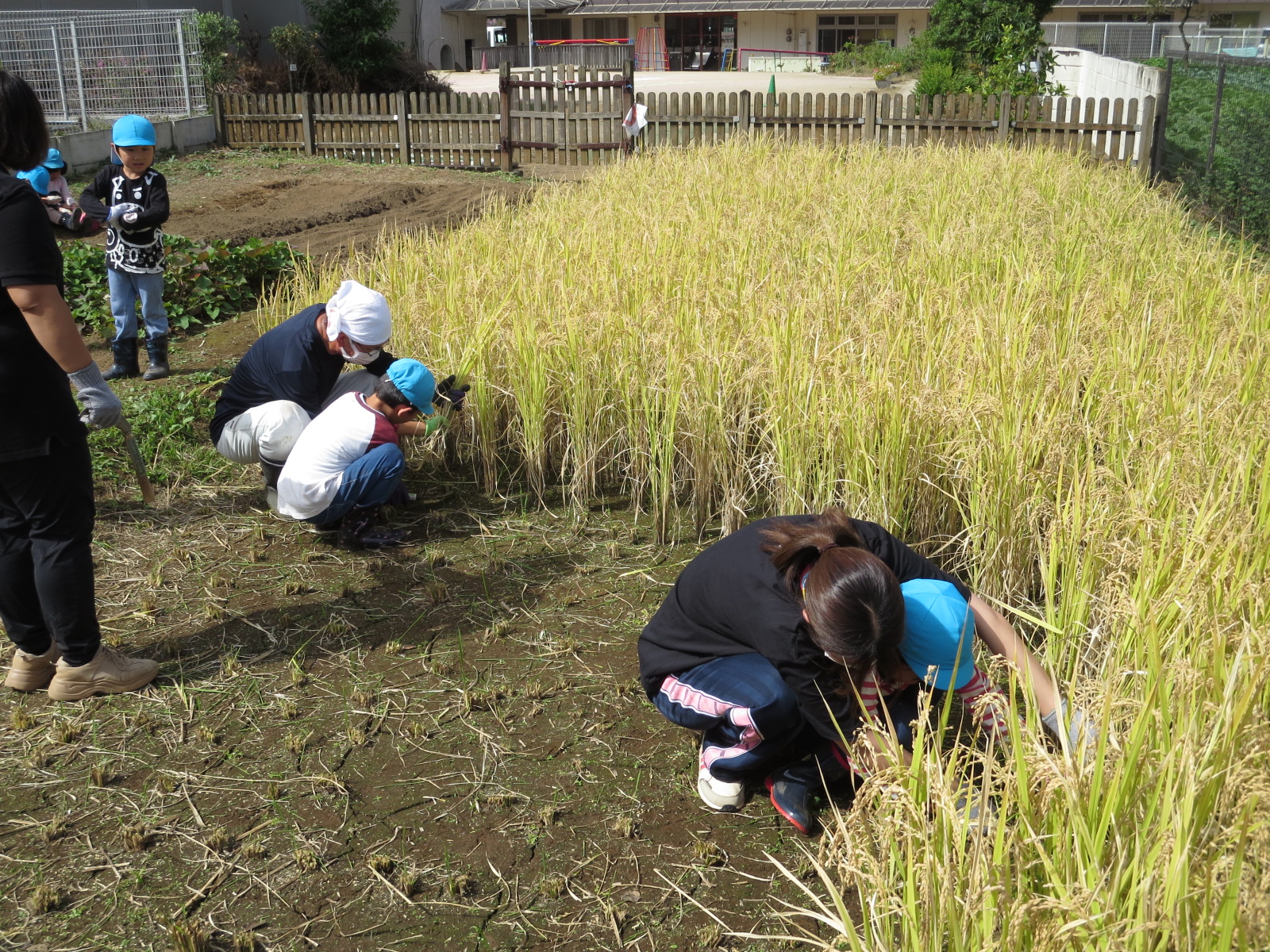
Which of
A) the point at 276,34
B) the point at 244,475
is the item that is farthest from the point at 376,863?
the point at 276,34

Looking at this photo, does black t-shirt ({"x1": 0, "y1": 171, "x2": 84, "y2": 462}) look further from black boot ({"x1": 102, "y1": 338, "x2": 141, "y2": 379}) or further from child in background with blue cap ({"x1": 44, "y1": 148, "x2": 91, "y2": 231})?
black boot ({"x1": 102, "y1": 338, "x2": 141, "y2": 379})

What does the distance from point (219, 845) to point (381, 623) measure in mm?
1034

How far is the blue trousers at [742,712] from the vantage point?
7.93ft

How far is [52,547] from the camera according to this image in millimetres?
2789

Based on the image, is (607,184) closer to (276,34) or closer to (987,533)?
(987,533)

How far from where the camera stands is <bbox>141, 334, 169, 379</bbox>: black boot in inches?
214

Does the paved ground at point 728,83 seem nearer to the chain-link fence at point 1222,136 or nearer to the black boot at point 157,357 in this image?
the chain-link fence at point 1222,136

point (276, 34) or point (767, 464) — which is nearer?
point (767, 464)

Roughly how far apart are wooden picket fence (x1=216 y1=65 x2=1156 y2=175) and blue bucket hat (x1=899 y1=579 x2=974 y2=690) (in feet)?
34.4

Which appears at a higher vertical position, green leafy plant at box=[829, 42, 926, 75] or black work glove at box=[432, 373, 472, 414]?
green leafy plant at box=[829, 42, 926, 75]

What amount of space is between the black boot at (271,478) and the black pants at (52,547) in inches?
41.6

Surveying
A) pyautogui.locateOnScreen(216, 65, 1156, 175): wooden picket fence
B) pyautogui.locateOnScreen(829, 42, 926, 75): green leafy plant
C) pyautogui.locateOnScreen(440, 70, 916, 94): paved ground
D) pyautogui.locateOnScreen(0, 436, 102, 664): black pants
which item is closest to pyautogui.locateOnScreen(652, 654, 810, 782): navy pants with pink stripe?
pyautogui.locateOnScreen(0, 436, 102, 664): black pants

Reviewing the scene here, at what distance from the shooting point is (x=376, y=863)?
7.65ft

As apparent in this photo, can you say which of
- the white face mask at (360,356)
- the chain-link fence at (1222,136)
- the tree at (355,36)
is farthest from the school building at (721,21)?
the white face mask at (360,356)
